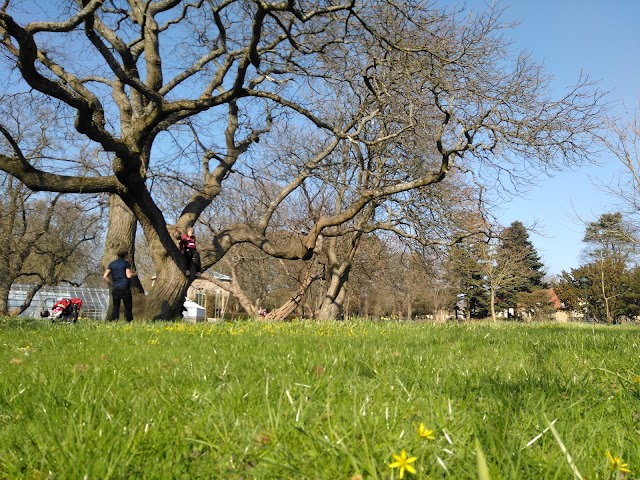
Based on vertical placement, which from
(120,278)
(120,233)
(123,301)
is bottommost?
(123,301)

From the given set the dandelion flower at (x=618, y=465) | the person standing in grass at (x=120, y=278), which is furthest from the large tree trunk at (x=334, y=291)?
the dandelion flower at (x=618, y=465)

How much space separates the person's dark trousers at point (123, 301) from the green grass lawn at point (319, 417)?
909 cm

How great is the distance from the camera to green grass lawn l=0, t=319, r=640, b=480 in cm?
189

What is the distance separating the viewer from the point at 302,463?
194 centimetres

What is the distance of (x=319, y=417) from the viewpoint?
2391mm

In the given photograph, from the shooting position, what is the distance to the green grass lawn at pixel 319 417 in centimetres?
189

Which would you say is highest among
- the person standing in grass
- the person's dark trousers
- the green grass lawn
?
the person standing in grass

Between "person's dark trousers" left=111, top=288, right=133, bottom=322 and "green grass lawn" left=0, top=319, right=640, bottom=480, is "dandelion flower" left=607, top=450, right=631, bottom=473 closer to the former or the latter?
"green grass lawn" left=0, top=319, right=640, bottom=480

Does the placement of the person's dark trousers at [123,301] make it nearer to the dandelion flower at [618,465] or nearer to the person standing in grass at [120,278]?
the person standing in grass at [120,278]

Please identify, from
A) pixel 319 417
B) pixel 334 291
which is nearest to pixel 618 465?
pixel 319 417

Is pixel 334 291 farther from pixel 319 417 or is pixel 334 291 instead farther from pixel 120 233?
pixel 319 417

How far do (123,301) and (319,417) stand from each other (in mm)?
12282

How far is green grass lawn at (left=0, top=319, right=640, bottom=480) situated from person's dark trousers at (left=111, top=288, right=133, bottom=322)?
9090mm

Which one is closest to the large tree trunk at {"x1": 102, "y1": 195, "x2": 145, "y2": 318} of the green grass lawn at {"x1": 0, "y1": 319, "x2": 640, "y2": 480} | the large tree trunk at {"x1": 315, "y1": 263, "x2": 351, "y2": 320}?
the large tree trunk at {"x1": 315, "y1": 263, "x2": 351, "y2": 320}
